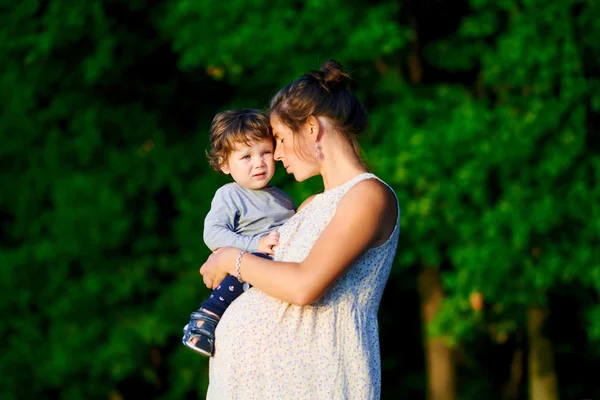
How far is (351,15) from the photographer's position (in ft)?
31.5

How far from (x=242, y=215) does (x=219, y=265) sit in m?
0.26

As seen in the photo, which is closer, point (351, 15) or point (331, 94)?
point (331, 94)

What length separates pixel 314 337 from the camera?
2656 mm

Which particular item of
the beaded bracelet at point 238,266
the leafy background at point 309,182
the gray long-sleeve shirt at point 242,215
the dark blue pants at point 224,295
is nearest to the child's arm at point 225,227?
the gray long-sleeve shirt at point 242,215

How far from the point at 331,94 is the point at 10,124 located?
9.91m

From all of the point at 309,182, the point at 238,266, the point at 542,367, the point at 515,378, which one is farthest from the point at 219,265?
the point at 515,378

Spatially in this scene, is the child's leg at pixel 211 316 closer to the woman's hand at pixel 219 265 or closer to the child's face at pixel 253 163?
the woman's hand at pixel 219 265

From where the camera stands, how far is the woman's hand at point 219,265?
2746 millimetres

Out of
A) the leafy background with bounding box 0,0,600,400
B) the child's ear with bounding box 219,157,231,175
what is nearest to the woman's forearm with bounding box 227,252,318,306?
the child's ear with bounding box 219,157,231,175

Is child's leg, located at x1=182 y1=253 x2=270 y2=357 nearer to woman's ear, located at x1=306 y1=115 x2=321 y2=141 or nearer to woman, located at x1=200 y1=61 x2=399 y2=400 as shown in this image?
woman, located at x1=200 y1=61 x2=399 y2=400

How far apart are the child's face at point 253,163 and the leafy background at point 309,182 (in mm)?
6188

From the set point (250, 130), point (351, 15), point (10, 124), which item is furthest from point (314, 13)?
point (250, 130)

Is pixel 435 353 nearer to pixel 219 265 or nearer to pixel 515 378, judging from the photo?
pixel 515 378

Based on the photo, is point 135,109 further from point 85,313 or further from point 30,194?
point 85,313
